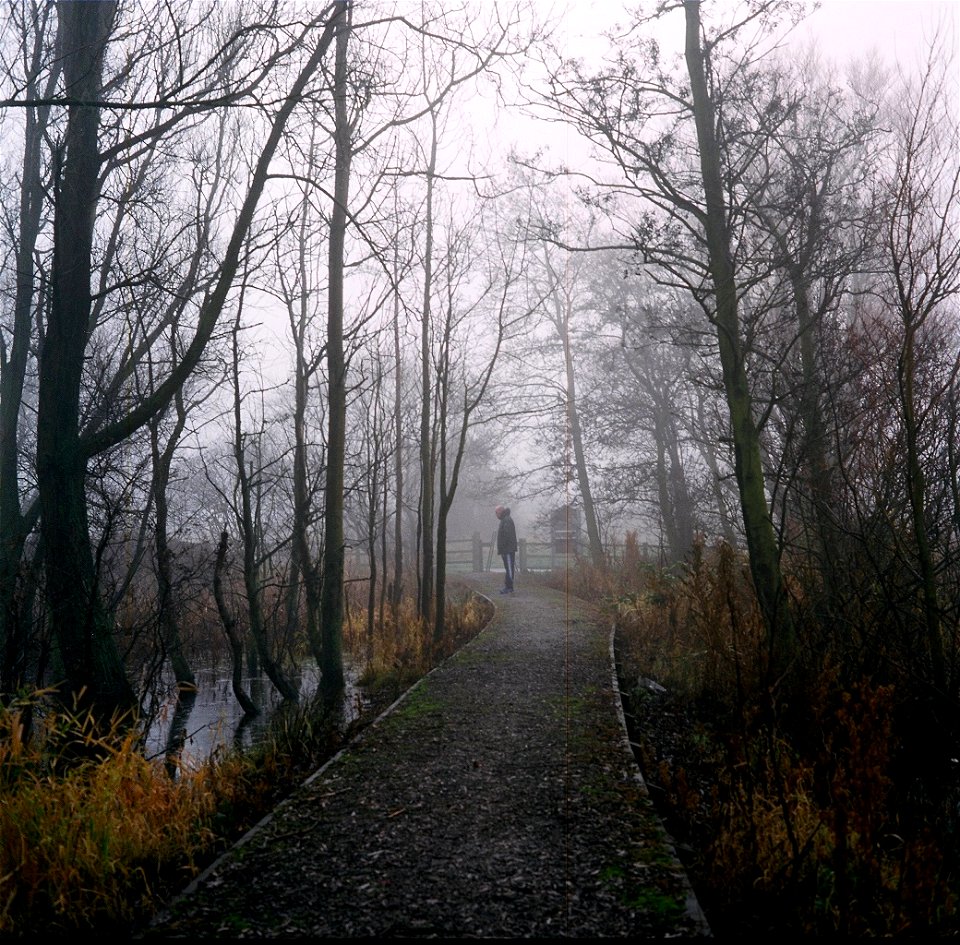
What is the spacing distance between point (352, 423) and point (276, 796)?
17.8m

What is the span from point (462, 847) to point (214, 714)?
6.45 m

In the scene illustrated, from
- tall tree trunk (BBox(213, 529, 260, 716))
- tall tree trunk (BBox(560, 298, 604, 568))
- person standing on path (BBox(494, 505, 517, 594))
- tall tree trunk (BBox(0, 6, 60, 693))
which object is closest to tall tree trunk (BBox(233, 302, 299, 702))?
tall tree trunk (BBox(213, 529, 260, 716))

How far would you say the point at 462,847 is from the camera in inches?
169

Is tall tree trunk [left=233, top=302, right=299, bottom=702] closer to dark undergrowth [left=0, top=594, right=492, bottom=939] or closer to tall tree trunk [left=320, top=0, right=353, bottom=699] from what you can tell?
tall tree trunk [left=320, top=0, right=353, bottom=699]

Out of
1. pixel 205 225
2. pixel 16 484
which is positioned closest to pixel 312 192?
pixel 205 225

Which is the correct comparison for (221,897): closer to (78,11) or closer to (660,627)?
(78,11)

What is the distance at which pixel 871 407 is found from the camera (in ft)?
24.2

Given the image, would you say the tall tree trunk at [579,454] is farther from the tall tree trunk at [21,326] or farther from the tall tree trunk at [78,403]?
the tall tree trunk at [78,403]

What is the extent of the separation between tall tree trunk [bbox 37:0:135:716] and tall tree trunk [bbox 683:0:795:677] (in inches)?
203

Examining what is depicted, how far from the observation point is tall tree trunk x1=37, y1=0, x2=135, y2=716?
592cm

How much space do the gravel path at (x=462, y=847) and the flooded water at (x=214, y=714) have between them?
1544 mm

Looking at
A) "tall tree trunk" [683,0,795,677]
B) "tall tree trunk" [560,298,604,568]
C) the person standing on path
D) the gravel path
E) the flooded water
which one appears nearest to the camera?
the gravel path

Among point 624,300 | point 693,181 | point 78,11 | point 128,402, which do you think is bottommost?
point 128,402

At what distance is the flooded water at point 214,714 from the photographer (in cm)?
801
